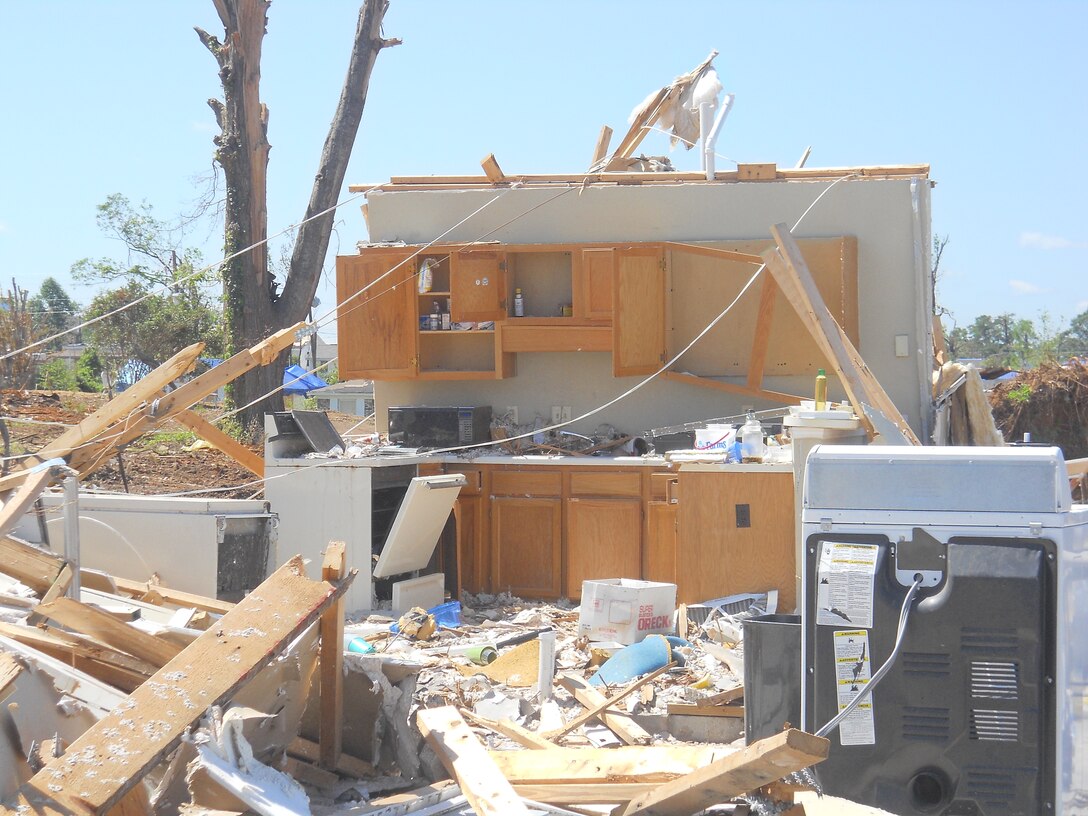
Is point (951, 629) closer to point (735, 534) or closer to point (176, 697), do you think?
point (176, 697)

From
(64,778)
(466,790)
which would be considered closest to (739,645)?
(466,790)

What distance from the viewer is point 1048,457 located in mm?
2898

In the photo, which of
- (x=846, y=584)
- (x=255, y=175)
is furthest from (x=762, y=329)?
(x=255, y=175)

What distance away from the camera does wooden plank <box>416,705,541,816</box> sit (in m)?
3.53

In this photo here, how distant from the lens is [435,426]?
8.91 m

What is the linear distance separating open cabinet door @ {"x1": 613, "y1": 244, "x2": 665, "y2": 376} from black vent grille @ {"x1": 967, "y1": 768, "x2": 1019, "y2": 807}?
20.8 feet

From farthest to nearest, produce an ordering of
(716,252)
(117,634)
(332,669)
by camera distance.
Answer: (716,252) < (332,669) < (117,634)

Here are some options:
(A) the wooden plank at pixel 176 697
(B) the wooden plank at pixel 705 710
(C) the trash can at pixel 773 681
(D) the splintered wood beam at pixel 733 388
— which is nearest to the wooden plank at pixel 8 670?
(A) the wooden plank at pixel 176 697

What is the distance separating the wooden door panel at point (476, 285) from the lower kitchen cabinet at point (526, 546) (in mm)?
1528

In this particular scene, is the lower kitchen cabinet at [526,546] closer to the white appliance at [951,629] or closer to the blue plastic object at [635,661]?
the blue plastic object at [635,661]

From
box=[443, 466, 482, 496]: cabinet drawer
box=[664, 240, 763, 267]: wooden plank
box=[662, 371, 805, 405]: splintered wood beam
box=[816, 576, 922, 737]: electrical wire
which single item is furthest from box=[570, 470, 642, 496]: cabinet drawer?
box=[816, 576, 922, 737]: electrical wire

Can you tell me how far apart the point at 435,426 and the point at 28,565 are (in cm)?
405

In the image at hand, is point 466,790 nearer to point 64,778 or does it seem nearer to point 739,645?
point 64,778

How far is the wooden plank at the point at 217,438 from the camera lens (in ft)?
25.7
